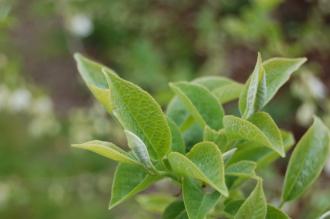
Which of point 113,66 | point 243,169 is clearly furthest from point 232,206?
point 113,66

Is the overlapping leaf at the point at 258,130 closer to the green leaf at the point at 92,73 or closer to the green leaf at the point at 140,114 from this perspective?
the green leaf at the point at 140,114

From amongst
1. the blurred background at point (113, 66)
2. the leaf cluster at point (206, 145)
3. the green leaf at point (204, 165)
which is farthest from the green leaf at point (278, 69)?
the blurred background at point (113, 66)

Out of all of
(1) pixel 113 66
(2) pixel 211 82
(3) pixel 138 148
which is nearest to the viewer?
(3) pixel 138 148

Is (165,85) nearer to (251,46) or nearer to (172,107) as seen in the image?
(251,46)

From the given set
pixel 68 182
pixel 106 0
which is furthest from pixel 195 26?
pixel 68 182

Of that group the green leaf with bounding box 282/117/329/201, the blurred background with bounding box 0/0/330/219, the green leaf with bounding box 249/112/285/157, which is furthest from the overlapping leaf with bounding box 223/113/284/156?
the blurred background with bounding box 0/0/330/219

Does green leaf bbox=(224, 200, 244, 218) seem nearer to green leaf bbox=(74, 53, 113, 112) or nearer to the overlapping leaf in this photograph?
the overlapping leaf

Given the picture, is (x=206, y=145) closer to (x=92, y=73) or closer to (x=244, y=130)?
(x=244, y=130)
